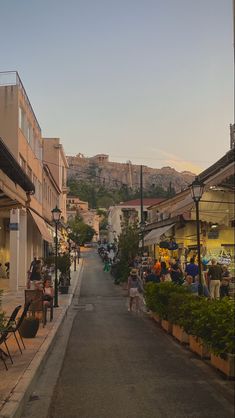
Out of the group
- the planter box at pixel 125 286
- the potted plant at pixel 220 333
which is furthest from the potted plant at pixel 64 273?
the potted plant at pixel 220 333

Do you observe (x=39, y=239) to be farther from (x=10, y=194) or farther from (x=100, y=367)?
(x=100, y=367)

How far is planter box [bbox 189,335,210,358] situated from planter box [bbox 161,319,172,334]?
2.66 m

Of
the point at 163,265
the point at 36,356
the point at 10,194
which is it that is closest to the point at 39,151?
the point at 163,265

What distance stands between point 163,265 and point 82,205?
16185 cm

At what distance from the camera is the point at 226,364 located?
325 inches

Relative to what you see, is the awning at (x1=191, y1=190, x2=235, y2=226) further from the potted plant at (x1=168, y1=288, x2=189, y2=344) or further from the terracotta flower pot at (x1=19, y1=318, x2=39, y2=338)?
the terracotta flower pot at (x1=19, y1=318, x2=39, y2=338)

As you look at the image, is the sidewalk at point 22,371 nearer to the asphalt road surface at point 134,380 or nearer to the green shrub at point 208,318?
the asphalt road surface at point 134,380

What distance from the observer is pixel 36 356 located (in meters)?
10.1

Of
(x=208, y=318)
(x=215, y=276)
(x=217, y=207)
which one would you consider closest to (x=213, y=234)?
(x=215, y=276)

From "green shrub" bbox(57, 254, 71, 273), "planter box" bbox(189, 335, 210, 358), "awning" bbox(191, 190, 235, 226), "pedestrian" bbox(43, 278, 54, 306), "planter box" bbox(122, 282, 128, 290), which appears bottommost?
"planter box" bbox(122, 282, 128, 290)

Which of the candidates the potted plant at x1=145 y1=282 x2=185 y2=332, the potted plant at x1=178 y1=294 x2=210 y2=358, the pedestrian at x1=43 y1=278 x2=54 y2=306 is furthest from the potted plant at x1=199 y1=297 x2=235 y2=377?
the pedestrian at x1=43 y1=278 x2=54 y2=306

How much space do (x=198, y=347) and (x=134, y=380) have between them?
7.45 feet

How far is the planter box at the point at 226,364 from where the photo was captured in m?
8.02

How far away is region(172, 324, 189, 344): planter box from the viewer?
12.0 metres
